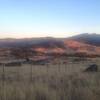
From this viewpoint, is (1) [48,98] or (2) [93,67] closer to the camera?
(1) [48,98]

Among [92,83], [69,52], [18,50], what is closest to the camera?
[92,83]

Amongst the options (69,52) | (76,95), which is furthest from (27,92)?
(69,52)

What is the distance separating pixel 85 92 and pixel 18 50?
133ft

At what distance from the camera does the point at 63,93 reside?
11.9 meters

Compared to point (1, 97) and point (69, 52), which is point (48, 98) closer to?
point (1, 97)

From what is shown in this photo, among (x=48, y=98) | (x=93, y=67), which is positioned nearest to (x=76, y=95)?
(x=48, y=98)

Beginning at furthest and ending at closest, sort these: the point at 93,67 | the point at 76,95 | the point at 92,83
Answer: the point at 93,67 → the point at 92,83 → the point at 76,95

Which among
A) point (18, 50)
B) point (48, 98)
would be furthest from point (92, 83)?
point (18, 50)

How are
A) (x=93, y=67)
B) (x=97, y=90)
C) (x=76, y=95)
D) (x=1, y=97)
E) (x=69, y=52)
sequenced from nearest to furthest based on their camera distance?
(x=1, y=97) → (x=76, y=95) → (x=97, y=90) → (x=93, y=67) → (x=69, y=52)

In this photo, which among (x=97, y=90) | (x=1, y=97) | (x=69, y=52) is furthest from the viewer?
(x=69, y=52)

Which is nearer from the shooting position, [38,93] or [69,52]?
[38,93]

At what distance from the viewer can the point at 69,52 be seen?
66625 millimetres

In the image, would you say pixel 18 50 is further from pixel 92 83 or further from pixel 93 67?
pixel 92 83

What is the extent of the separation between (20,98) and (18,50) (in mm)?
41135
